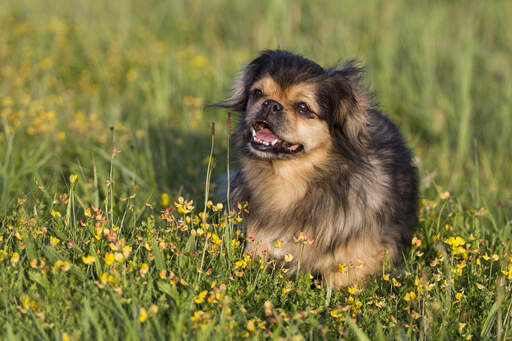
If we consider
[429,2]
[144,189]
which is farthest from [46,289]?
[429,2]

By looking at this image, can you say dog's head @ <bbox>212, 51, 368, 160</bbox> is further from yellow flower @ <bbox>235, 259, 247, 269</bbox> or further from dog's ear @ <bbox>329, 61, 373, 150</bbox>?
yellow flower @ <bbox>235, 259, 247, 269</bbox>

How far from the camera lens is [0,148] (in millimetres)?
3895

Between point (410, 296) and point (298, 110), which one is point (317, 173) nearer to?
point (298, 110)

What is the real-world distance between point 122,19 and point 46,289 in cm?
577

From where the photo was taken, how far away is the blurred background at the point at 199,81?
4.22m

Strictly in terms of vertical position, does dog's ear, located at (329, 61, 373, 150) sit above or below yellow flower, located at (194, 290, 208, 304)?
above

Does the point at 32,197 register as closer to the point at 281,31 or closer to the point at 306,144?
the point at 306,144

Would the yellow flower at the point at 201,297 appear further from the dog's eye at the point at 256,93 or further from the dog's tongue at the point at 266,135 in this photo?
the dog's eye at the point at 256,93

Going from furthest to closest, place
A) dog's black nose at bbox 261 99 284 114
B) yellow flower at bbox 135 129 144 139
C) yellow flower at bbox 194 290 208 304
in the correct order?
yellow flower at bbox 135 129 144 139 → dog's black nose at bbox 261 99 284 114 → yellow flower at bbox 194 290 208 304

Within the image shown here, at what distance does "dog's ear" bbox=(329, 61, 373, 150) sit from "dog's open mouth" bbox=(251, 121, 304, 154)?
260mm

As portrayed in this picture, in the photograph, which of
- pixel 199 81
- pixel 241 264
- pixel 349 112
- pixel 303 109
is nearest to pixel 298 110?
pixel 303 109

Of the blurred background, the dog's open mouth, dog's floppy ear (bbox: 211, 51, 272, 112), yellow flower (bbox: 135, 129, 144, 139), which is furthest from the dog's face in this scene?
yellow flower (bbox: 135, 129, 144, 139)

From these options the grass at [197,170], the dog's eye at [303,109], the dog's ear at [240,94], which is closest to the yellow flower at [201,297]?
the grass at [197,170]

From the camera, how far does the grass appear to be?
226 cm
